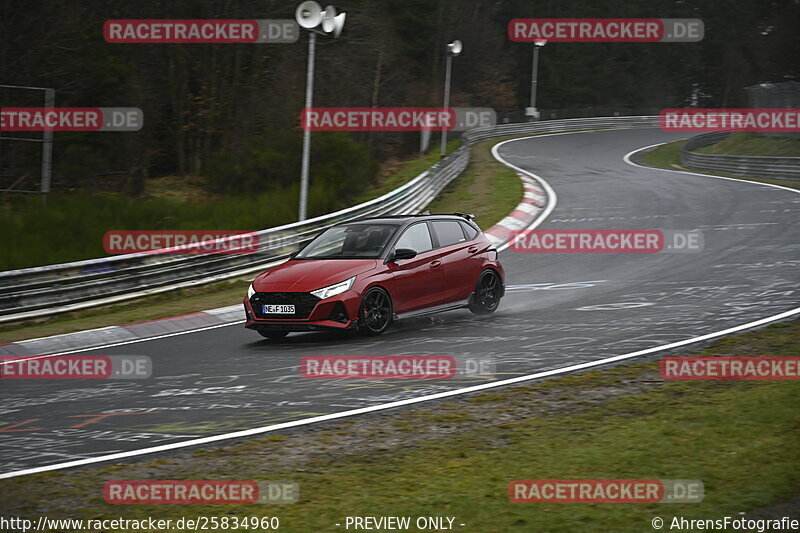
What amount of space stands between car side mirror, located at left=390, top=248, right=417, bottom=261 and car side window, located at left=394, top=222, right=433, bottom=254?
21 cm

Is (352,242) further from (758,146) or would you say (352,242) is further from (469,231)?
(758,146)

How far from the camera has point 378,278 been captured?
39.6 ft

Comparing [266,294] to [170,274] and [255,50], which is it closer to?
[170,274]

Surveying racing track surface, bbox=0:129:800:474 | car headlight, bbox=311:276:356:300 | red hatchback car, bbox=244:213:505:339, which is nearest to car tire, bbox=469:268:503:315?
red hatchback car, bbox=244:213:505:339

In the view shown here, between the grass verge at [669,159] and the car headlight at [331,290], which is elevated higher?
the grass verge at [669,159]

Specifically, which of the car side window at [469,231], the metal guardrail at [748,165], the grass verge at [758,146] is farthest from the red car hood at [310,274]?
the grass verge at [758,146]

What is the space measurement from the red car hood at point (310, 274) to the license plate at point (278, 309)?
8.0 inches

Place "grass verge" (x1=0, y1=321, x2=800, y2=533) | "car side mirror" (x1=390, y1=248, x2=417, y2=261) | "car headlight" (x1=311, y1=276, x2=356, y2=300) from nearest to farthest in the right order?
"grass verge" (x1=0, y1=321, x2=800, y2=533) → "car headlight" (x1=311, y1=276, x2=356, y2=300) → "car side mirror" (x1=390, y1=248, x2=417, y2=261)

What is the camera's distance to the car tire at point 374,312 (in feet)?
38.9

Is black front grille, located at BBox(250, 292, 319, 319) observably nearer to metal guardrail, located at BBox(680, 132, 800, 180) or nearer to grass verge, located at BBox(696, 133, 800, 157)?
metal guardrail, located at BBox(680, 132, 800, 180)

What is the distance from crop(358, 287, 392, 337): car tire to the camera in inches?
467

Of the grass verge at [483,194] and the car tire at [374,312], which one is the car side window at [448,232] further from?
the grass verge at [483,194]

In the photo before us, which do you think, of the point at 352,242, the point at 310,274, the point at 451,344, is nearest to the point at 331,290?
the point at 310,274

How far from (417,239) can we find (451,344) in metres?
2.16
